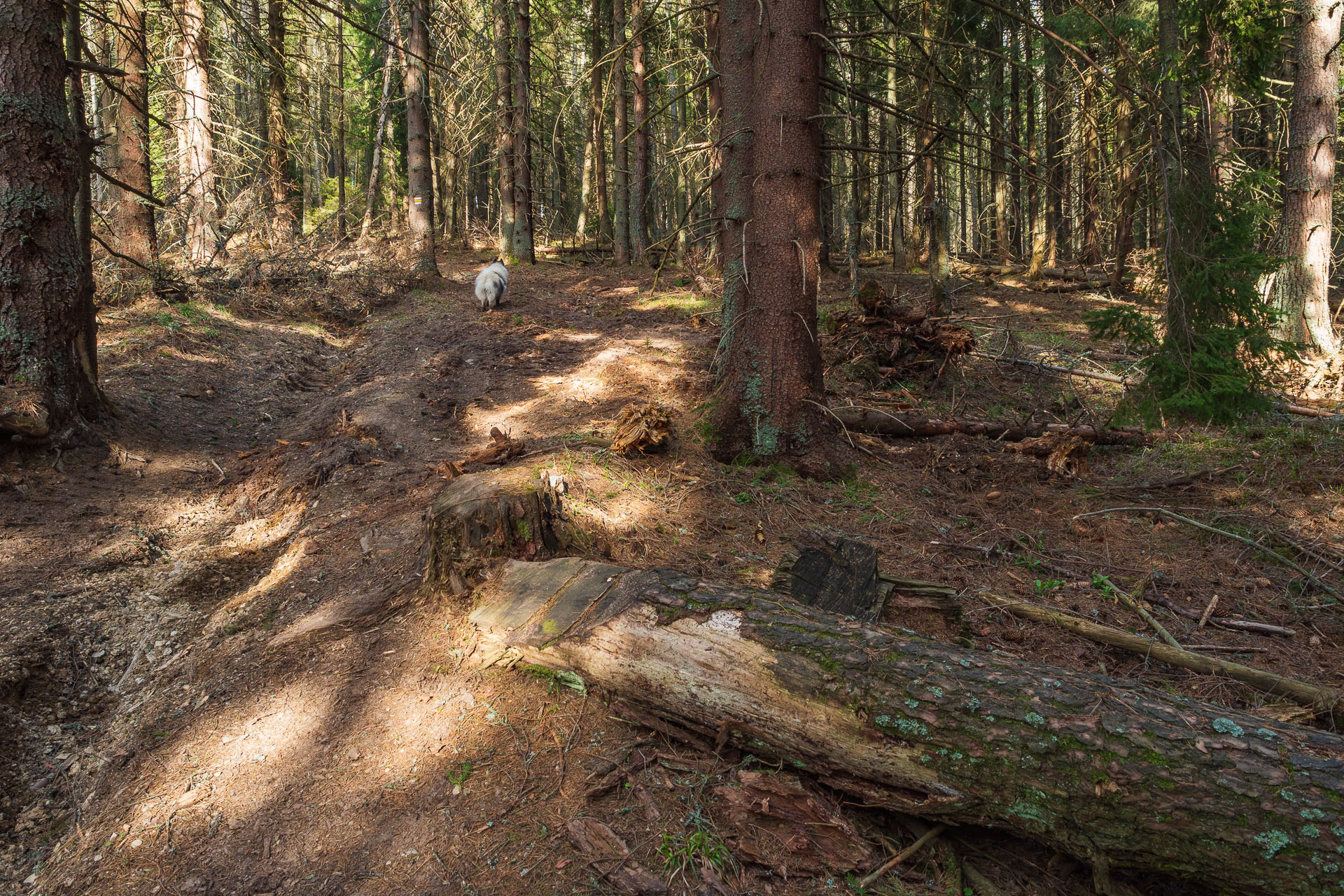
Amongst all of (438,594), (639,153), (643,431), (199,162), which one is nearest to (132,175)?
(199,162)

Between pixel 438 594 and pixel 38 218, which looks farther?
pixel 38 218

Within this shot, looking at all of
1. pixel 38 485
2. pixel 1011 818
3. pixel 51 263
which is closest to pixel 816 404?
pixel 1011 818

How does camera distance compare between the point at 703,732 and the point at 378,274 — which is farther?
the point at 378,274

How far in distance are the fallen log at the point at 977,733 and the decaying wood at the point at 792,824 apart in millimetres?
114

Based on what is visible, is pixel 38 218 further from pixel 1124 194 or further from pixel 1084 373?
pixel 1124 194

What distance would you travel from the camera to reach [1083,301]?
51.1ft

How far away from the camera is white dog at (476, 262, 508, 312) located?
1202 centimetres

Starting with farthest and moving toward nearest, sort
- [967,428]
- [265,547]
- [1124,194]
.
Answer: [1124,194] → [967,428] → [265,547]

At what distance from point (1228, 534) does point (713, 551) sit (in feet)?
11.1

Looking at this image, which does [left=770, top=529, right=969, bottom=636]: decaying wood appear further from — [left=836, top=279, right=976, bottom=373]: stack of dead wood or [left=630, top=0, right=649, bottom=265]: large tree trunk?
[left=630, top=0, right=649, bottom=265]: large tree trunk

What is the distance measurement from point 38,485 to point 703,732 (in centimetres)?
543

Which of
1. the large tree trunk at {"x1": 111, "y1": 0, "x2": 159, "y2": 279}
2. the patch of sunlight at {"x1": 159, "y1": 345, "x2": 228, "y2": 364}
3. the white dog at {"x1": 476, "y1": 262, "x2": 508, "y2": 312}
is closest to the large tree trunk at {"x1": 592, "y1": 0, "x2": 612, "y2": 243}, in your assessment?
the white dog at {"x1": 476, "y1": 262, "x2": 508, "y2": 312}

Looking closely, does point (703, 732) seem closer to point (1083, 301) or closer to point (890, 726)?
point (890, 726)

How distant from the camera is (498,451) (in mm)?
5316
